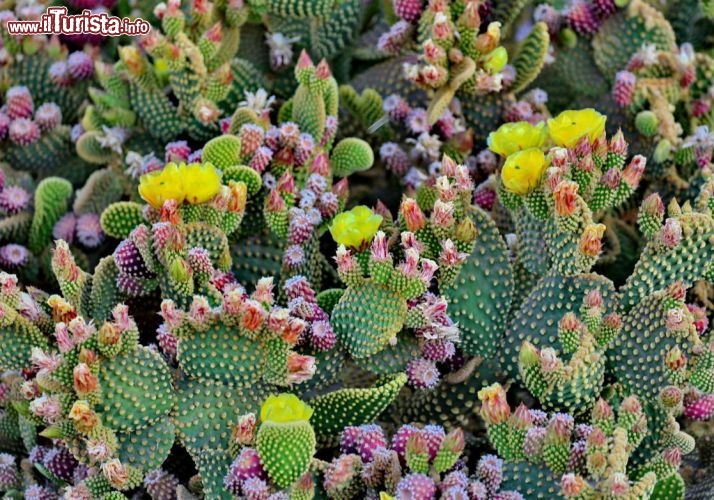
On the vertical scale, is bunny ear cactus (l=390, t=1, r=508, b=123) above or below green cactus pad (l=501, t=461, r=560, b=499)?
above

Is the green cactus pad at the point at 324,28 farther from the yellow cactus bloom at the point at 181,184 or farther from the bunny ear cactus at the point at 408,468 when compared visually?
the bunny ear cactus at the point at 408,468

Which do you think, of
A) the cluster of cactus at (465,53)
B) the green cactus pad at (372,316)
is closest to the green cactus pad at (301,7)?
the cluster of cactus at (465,53)

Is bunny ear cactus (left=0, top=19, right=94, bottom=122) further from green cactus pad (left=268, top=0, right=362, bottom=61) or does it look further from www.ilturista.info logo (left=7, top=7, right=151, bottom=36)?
green cactus pad (left=268, top=0, right=362, bottom=61)

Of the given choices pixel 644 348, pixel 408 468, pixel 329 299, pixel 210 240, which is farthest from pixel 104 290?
pixel 644 348

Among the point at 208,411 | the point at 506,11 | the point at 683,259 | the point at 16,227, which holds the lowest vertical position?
the point at 16,227

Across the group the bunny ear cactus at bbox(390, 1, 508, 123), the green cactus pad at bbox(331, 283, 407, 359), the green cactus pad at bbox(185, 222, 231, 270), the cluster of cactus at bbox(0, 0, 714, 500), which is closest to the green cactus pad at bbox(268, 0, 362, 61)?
the cluster of cactus at bbox(0, 0, 714, 500)

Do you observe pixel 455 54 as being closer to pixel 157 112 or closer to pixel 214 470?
pixel 157 112

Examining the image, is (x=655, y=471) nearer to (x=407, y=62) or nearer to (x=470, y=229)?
(x=470, y=229)
